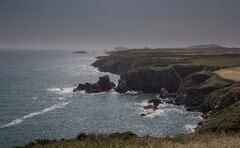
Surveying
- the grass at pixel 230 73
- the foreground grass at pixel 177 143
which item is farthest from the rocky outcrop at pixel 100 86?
the foreground grass at pixel 177 143

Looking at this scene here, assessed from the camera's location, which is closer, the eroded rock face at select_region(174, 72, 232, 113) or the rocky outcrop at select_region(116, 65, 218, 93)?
the eroded rock face at select_region(174, 72, 232, 113)

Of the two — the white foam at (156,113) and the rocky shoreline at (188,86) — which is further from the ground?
the rocky shoreline at (188,86)

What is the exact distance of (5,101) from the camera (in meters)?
133

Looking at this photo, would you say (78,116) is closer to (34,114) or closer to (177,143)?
(34,114)

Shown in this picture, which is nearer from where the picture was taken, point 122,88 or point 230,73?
point 230,73

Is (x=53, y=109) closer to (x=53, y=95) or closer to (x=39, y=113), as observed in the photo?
(x=39, y=113)

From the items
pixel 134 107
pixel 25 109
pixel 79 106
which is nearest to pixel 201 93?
pixel 134 107

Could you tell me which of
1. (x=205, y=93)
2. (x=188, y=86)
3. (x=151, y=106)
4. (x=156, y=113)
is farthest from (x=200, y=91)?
(x=156, y=113)

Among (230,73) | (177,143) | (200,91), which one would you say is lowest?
(200,91)

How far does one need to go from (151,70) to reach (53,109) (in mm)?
69089

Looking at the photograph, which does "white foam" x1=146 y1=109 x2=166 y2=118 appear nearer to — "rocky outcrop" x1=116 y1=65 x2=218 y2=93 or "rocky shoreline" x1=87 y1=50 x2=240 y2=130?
"rocky shoreline" x1=87 y1=50 x2=240 y2=130

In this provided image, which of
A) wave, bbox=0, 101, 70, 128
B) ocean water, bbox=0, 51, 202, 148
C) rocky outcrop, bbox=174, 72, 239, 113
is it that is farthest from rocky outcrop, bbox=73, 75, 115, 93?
rocky outcrop, bbox=174, 72, 239, 113

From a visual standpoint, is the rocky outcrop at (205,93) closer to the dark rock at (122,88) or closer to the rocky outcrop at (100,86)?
Result: the dark rock at (122,88)

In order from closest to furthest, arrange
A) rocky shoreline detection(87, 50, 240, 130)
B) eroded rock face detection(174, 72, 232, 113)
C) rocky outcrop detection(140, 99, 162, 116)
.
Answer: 1. rocky shoreline detection(87, 50, 240, 130)
2. rocky outcrop detection(140, 99, 162, 116)
3. eroded rock face detection(174, 72, 232, 113)
